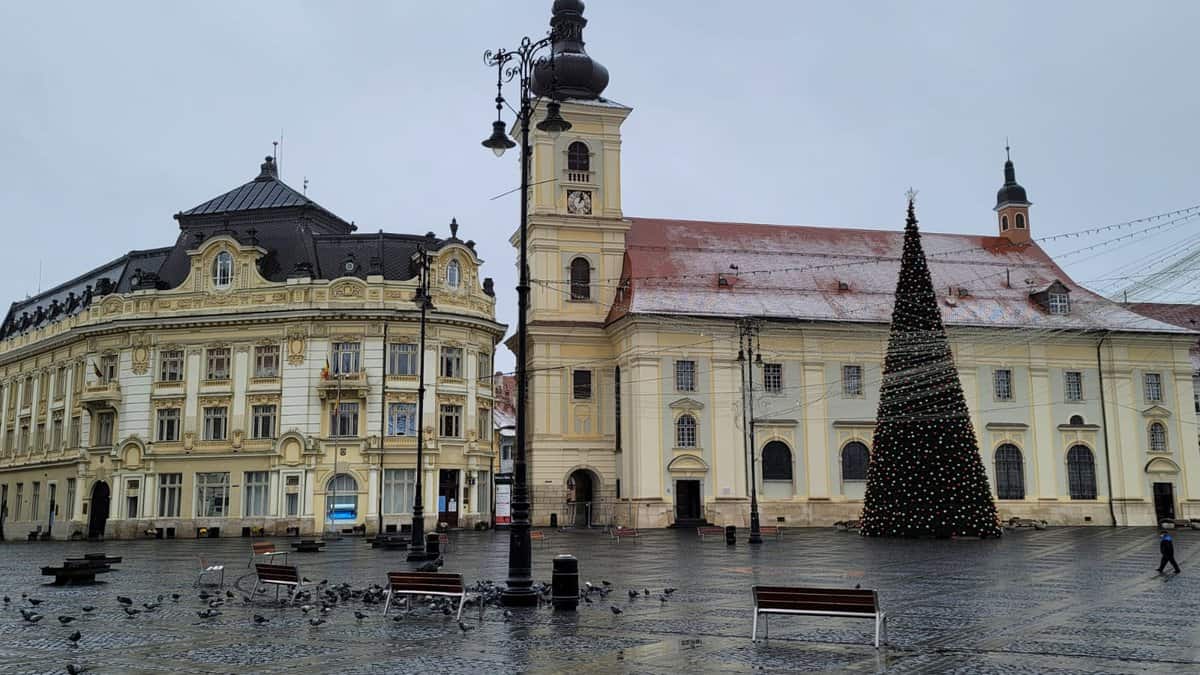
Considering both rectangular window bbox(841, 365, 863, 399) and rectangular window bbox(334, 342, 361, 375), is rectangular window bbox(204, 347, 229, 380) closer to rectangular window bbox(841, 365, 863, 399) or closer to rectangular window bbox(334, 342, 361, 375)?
rectangular window bbox(334, 342, 361, 375)

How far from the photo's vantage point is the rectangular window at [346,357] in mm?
49656

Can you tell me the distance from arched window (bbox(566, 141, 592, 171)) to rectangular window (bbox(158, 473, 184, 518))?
25363mm

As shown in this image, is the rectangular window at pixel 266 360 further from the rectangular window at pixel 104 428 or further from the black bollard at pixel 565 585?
the black bollard at pixel 565 585

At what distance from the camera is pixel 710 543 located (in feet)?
131

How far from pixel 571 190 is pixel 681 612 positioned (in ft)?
142

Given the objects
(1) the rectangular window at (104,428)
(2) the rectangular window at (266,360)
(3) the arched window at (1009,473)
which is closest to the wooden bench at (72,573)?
(2) the rectangular window at (266,360)

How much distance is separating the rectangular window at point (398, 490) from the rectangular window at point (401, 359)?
4524 millimetres

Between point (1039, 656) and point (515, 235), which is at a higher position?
point (515, 235)

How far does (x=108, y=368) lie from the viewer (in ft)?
171

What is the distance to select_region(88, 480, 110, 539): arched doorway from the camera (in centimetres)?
5088

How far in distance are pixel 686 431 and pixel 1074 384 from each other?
72.9 ft

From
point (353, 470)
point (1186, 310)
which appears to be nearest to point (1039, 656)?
point (353, 470)

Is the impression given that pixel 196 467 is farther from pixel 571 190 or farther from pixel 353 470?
pixel 571 190

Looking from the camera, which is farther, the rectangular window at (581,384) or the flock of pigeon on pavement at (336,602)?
the rectangular window at (581,384)
